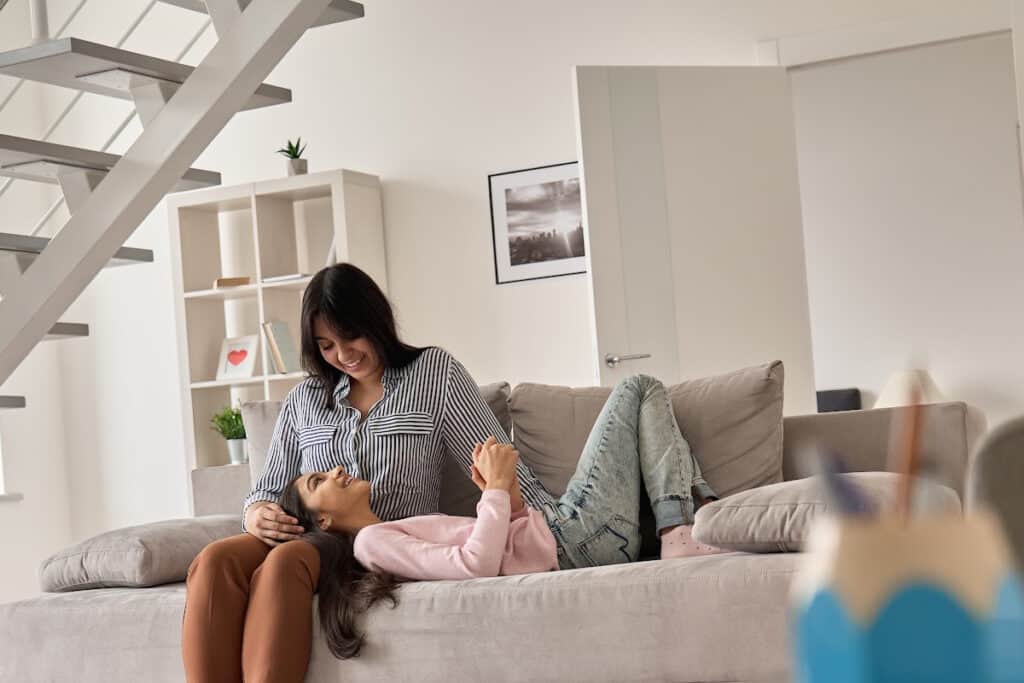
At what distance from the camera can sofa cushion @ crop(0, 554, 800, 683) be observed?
2.35 meters

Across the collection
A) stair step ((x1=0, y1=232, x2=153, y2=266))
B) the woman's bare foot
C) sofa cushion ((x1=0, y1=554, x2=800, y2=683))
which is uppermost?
stair step ((x1=0, y1=232, x2=153, y2=266))

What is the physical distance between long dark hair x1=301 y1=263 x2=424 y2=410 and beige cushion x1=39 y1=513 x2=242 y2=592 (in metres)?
0.47

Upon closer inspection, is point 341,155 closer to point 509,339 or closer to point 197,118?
point 509,339

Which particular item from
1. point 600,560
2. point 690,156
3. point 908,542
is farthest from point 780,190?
point 908,542

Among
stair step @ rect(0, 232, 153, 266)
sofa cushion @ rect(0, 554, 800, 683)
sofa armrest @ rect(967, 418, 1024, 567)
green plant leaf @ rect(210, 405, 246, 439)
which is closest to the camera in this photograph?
sofa armrest @ rect(967, 418, 1024, 567)

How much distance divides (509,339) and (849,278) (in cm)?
168

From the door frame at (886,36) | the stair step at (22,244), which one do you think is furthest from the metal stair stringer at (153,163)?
the door frame at (886,36)

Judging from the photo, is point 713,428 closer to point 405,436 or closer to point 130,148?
point 405,436

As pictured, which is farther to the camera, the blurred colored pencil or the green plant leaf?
the green plant leaf

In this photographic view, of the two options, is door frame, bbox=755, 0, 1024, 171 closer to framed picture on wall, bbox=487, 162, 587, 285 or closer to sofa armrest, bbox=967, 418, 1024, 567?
framed picture on wall, bbox=487, 162, 587, 285

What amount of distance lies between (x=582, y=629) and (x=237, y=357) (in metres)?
3.78

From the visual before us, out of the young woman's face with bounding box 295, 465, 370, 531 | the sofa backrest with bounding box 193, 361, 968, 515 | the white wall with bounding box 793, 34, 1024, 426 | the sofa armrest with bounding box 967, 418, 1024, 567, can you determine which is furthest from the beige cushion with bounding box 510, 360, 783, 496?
the white wall with bounding box 793, 34, 1024, 426

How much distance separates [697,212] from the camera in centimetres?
502

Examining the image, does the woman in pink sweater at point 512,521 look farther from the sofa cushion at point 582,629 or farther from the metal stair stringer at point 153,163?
the metal stair stringer at point 153,163
